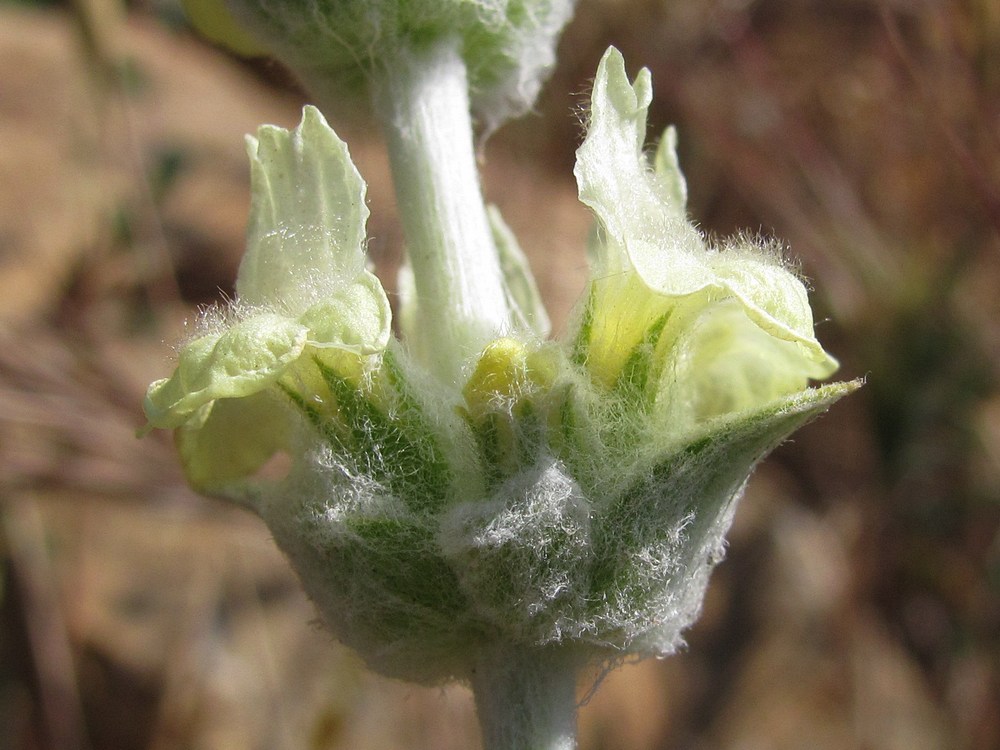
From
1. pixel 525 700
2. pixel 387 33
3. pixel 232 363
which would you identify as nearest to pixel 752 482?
pixel 525 700

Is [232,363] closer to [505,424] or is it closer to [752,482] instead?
[505,424]

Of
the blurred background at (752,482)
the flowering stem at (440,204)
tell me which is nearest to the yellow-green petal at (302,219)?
the flowering stem at (440,204)

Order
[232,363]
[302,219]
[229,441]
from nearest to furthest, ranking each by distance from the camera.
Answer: [232,363] → [302,219] → [229,441]

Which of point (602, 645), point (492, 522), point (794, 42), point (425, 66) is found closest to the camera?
point (492, 522)

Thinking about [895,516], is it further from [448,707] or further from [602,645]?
[602,645]

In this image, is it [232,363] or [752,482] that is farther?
[752,482]

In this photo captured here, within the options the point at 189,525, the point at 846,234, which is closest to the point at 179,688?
the point at 189,525

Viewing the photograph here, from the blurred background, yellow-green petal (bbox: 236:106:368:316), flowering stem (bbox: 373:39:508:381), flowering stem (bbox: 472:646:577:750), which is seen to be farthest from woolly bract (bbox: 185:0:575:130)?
the blurred background
